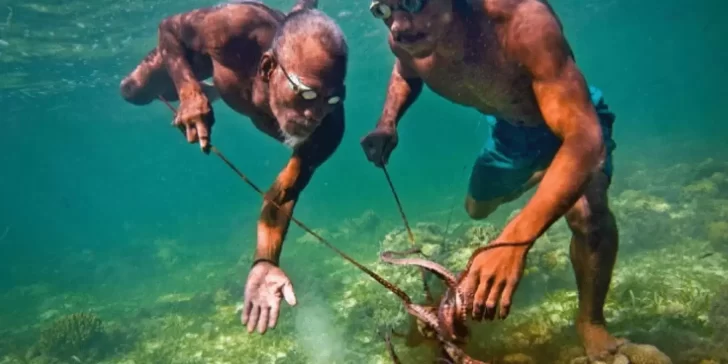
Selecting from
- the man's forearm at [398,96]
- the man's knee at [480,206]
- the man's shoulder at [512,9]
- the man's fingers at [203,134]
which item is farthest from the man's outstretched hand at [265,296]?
the man's knee at [480,206]

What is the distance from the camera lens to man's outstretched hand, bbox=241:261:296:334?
2945 mm

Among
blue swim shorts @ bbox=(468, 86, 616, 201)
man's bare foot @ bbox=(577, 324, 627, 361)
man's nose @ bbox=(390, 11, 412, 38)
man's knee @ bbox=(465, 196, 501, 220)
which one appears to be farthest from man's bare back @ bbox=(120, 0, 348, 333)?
man's bare foot @ bbox=(577, 324, 627, 361)

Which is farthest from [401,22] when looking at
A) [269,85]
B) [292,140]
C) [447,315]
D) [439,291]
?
[439,291]

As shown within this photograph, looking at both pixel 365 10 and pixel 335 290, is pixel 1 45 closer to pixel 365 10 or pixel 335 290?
pixel 365 10

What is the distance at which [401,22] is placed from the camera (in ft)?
12.2

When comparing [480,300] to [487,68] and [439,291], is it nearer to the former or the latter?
[487,68]

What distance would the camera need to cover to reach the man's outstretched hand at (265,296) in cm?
295

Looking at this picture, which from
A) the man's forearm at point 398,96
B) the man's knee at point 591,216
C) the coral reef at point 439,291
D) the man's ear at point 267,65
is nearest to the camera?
the man's ear at point 267,65

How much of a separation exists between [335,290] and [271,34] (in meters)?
7.90

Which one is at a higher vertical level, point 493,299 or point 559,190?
point 559,190

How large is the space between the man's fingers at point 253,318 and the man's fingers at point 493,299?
1.51 m

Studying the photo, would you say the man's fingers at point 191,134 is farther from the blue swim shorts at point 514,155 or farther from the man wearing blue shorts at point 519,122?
the blue swim shorts at point 514,155

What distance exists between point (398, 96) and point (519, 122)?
52.7 inches

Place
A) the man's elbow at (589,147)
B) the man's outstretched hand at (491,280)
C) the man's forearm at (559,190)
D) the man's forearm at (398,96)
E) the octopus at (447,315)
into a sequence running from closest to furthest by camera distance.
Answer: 1. the octopus at (447,315)
2. the man's outstretched hand at (491,280)
3. the man's forearm at (559,190)
4. the man's elbow at (589,147)
5. the man's forearm at (398,96)
